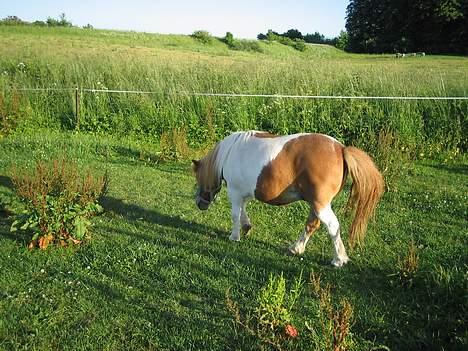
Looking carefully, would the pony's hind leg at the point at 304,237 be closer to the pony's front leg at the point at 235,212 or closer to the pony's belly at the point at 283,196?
the pony's belly at the point at 283,196

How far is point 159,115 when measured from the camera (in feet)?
36.5

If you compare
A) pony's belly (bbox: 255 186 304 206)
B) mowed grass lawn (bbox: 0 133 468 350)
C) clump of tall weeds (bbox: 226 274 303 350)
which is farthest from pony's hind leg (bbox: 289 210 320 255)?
clump of tall weeds (bbox: 226 274 303 350)

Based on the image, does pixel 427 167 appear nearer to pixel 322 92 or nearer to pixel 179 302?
pixel 322 92

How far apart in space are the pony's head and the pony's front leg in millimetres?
322

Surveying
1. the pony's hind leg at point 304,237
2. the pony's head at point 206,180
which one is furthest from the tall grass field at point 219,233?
the pony's head at point 206,180

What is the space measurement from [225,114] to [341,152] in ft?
21.4

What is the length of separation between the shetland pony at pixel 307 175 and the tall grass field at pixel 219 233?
51 cm

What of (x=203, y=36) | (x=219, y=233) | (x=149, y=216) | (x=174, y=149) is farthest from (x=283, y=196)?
(x=203, y=36)

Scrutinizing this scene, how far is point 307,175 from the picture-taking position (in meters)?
4.44

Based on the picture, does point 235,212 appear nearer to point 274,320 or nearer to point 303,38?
point 274,320

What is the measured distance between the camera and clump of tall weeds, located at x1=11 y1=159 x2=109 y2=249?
15.6 feet

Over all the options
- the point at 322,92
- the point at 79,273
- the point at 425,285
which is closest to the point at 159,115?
the point at 322,92

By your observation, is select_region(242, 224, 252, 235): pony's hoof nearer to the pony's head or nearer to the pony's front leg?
the pony's front leg

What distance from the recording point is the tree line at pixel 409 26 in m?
50.1
